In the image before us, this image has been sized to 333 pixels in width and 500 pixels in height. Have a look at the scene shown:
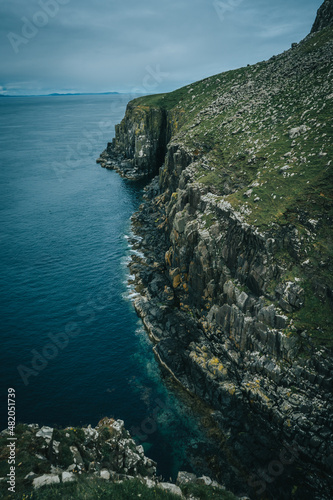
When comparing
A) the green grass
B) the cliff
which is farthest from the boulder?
the green grass

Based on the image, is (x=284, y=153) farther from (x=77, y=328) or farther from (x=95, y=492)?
(x=95, y=492)

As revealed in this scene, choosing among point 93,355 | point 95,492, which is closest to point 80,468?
point 95,492

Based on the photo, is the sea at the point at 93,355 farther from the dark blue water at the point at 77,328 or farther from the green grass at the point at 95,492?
the green grass at the point at 95,492

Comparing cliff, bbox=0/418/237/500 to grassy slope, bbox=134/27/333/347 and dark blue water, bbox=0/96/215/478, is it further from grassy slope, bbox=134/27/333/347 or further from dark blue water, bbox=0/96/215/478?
grassy slope, bbox=134/27/333/347

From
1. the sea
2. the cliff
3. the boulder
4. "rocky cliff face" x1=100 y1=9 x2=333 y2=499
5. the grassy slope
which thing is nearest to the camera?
the cliff

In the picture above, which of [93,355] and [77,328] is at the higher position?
[77,328]

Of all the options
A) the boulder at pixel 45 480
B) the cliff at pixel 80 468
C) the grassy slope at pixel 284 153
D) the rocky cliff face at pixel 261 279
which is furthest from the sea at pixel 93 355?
the grassy slope at pixel 284 153
